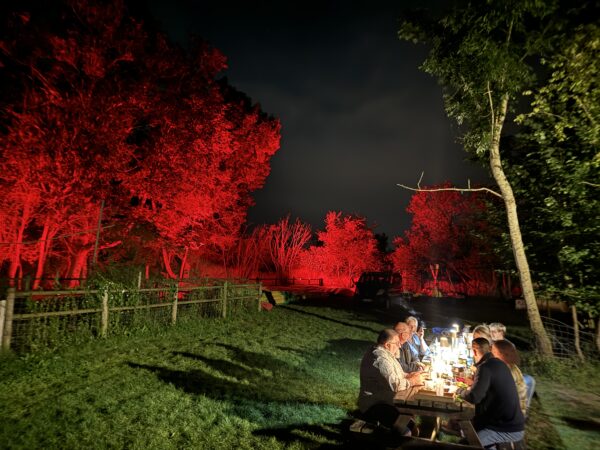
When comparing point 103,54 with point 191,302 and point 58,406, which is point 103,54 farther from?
point 58,406

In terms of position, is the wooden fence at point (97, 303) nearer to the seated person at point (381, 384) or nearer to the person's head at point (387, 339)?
the seated person at point (381, 384)

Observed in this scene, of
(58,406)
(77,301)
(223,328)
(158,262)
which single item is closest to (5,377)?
(58,406)

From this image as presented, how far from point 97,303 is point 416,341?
7.07 metres

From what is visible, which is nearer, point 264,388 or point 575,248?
point 264,388

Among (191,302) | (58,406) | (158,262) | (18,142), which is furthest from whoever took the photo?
(158,262)

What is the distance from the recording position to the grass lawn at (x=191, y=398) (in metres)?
4.19

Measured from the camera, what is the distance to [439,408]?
3.68 metres

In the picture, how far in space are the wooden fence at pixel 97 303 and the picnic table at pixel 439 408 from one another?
6.94 meters

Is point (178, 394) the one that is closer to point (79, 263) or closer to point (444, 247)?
point (79, 263)

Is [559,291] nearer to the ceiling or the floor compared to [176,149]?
nearer to the floor

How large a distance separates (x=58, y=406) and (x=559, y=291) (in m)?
9.87

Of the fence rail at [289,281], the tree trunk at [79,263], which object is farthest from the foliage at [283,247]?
the tree trunk at [79,263]

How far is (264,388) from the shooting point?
19.9ft

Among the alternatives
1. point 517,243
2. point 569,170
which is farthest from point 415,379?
point 569,170
